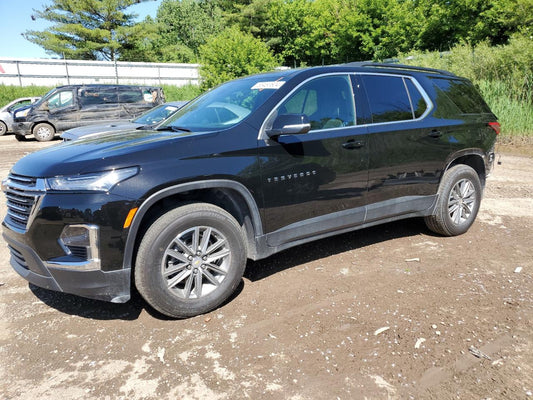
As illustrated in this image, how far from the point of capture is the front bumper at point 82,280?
107 inches

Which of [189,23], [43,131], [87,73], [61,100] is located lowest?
[43,131]

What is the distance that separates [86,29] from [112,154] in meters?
43.5

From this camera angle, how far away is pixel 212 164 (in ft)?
9.75

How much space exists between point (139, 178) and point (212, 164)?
0.54 metres

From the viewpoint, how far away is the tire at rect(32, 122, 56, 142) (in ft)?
50.2

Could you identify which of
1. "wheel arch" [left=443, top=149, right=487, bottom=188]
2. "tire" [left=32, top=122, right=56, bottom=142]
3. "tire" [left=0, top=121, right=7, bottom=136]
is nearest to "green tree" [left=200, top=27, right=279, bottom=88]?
"tire" [left=32, top=122, right=56, bottom=142]

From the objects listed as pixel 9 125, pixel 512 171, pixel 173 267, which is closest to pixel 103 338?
pixel 173 267

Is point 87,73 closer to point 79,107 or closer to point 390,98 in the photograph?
point 79,107

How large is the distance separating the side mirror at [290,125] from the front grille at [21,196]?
67.8 inches

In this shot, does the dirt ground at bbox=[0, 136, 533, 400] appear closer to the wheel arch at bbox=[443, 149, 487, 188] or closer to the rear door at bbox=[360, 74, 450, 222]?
the rear door at bbox=[360, 74, 450, 222]

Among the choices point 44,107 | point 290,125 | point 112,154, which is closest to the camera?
point 112,154

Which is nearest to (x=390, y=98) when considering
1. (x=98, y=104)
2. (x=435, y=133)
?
(x=435, y=133)

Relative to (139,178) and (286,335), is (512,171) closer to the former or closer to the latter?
Answer: (286,335)

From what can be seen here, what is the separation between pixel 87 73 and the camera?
2838cm
